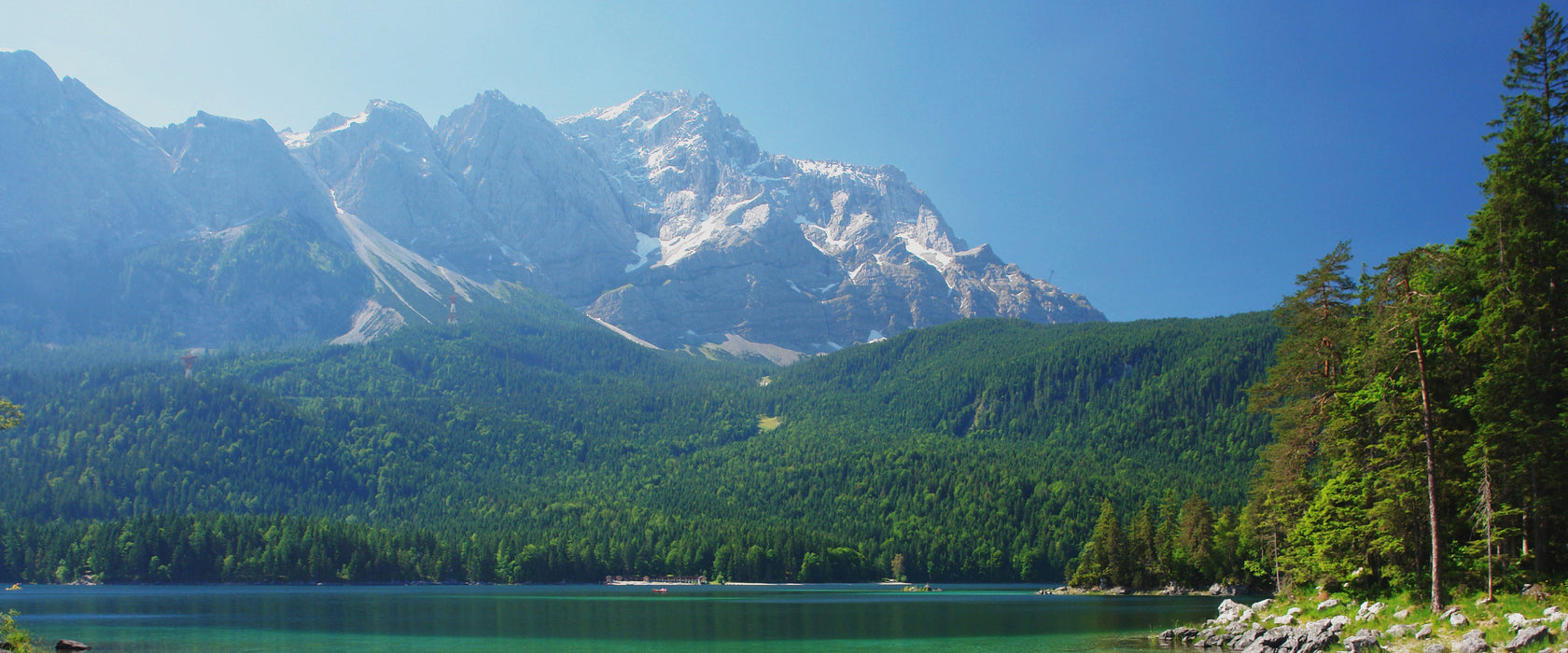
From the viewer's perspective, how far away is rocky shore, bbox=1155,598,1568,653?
32344mm

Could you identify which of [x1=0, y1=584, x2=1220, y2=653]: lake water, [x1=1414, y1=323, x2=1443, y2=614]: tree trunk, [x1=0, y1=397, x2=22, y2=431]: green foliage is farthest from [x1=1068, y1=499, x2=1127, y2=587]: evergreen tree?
[x1=0, y1=397, x2=22, y2=431]: green foliage

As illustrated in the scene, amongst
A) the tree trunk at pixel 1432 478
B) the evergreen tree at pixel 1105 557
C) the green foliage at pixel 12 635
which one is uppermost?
the tree trunk at pixel 1432 478

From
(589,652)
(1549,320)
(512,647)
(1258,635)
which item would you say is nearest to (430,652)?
(512,647)

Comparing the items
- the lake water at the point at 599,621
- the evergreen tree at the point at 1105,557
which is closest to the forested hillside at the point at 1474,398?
the lake water at the point at 599,621

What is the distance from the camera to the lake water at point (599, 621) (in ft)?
195

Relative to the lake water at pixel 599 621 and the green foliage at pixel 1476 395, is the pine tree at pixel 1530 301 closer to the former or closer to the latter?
the green foliage at pixel 1476 395

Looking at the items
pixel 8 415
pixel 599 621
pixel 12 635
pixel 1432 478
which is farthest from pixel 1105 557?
pixel 8 415

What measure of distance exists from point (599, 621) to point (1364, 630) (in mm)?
53748

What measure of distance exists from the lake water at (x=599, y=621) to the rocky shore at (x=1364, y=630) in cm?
468

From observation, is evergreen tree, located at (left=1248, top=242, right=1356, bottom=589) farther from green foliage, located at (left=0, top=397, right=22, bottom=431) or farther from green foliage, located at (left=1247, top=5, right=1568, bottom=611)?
green foliage, located at (left=0, top=397, right=22, bottom=431)

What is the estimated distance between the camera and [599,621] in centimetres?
7819

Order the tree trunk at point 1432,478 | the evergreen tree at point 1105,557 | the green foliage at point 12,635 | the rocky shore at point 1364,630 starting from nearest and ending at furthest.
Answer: the rocky shore at point 1364,630 < the green foliage at point 12,635 < the tree trunk at point 1432,478 < the evergreen tree at point 1105,557

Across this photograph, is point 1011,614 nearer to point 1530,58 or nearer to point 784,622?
point 784,622

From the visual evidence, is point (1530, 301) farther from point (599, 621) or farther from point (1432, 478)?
point (599, 621)
